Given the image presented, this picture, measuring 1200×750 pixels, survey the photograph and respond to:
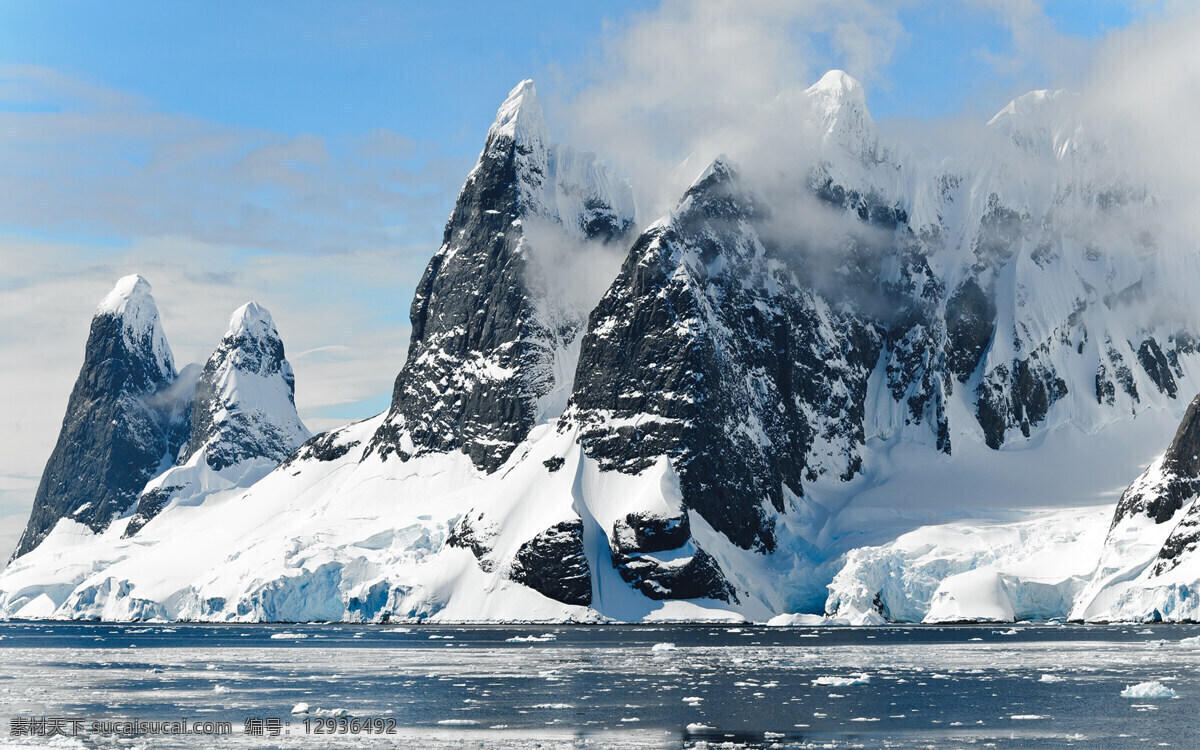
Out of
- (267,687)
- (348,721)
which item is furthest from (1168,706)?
(267,687)

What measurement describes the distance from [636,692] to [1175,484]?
123m

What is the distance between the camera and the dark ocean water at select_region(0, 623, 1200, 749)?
74.1 metres

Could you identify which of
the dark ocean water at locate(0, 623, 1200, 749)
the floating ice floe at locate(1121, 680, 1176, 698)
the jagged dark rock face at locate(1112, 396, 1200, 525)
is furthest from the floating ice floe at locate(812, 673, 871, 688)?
the jagged dark rock face at locate(1112, 396, 1200, 525)

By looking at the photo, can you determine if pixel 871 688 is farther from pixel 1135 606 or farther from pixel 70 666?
pixel 1135 606

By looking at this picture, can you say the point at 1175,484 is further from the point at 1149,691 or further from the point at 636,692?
the point at 636,692

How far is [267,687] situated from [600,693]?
24.5m

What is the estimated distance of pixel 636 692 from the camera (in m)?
97.1

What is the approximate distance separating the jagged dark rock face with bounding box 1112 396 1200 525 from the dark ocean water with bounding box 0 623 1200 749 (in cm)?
3541

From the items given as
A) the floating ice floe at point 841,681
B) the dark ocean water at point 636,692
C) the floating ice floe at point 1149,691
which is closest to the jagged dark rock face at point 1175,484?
the dark ocean water at point 636,692

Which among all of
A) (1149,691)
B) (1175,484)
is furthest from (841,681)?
(1175,484)

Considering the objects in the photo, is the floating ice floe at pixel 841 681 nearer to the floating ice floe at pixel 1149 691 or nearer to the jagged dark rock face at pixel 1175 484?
the floating ice floe at pixel 1149 691

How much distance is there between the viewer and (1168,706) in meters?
83.2

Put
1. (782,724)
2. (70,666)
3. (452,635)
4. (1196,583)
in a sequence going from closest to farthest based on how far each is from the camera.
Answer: (782,724) < (70,666) < (1196,583) < (452,635)

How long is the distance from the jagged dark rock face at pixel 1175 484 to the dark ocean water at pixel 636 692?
35409 mm
